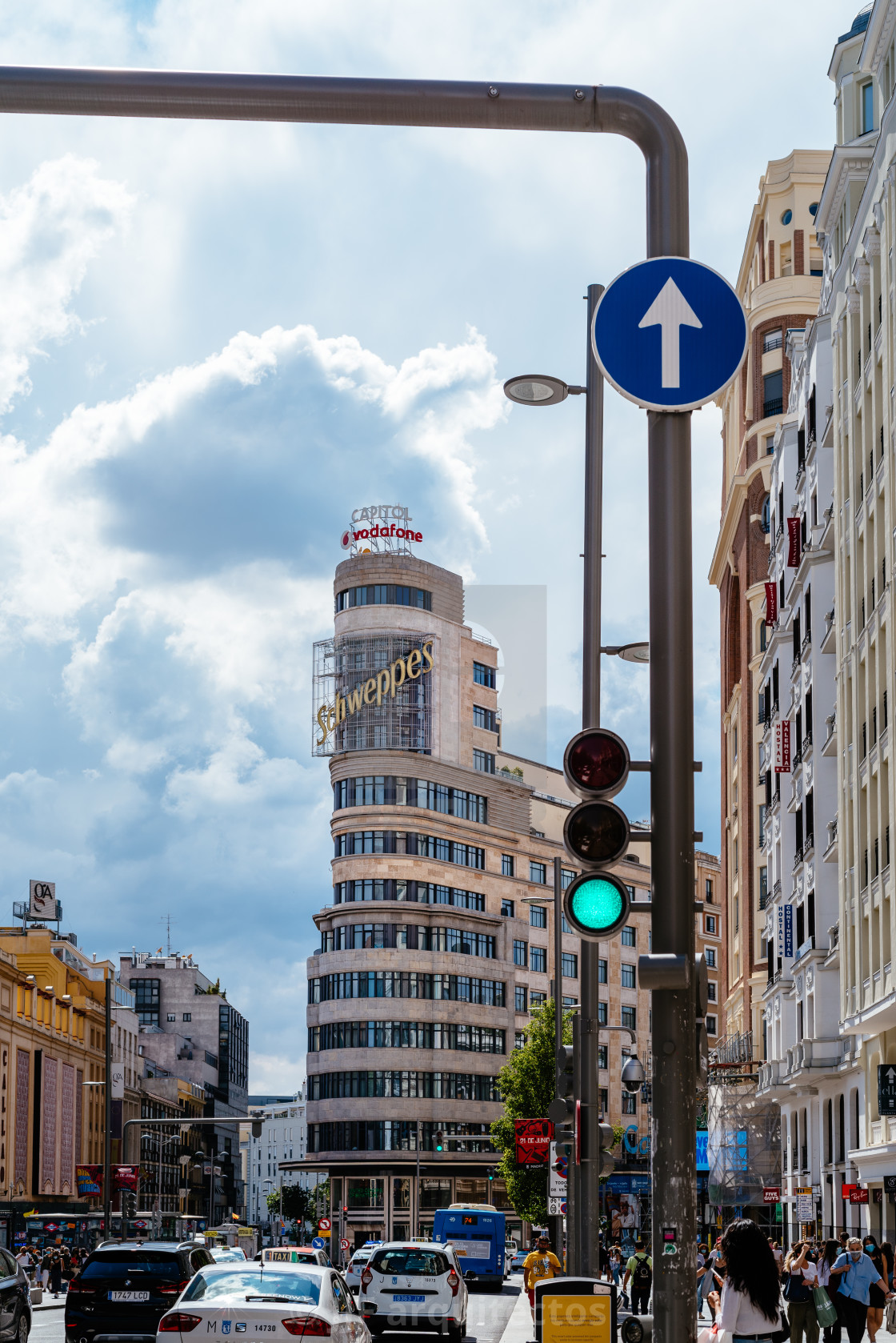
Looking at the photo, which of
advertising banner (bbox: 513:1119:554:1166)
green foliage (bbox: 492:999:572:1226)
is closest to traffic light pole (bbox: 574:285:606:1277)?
advertising banner (bbox: 513:1119:554:1166)

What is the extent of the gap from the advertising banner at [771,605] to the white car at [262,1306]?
51.4 m

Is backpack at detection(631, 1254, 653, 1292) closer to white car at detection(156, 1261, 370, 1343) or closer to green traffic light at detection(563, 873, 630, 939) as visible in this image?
white car at detection(156, 1261, 370, 1343)

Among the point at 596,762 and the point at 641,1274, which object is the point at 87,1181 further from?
the point at 596,762

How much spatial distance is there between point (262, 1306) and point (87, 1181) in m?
82.0

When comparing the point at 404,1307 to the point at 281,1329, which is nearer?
the point at 281,1329

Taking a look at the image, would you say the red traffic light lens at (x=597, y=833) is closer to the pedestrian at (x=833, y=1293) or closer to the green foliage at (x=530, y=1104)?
the pedestrian at (x=833, y=1293)

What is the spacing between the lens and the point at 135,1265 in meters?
21.5

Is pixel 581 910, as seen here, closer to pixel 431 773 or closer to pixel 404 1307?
pixel 404 1307

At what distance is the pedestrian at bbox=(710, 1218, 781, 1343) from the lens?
956cm

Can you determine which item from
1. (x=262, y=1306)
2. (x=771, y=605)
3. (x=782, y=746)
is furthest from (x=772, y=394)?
(x=262, y=1306)

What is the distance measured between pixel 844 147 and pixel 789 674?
17.7 meters

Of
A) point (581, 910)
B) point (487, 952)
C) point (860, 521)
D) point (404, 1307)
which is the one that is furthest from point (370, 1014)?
point (581, 910)

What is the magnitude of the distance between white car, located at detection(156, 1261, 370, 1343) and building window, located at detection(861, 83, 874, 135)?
4274cm

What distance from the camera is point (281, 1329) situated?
1362 centimetres
